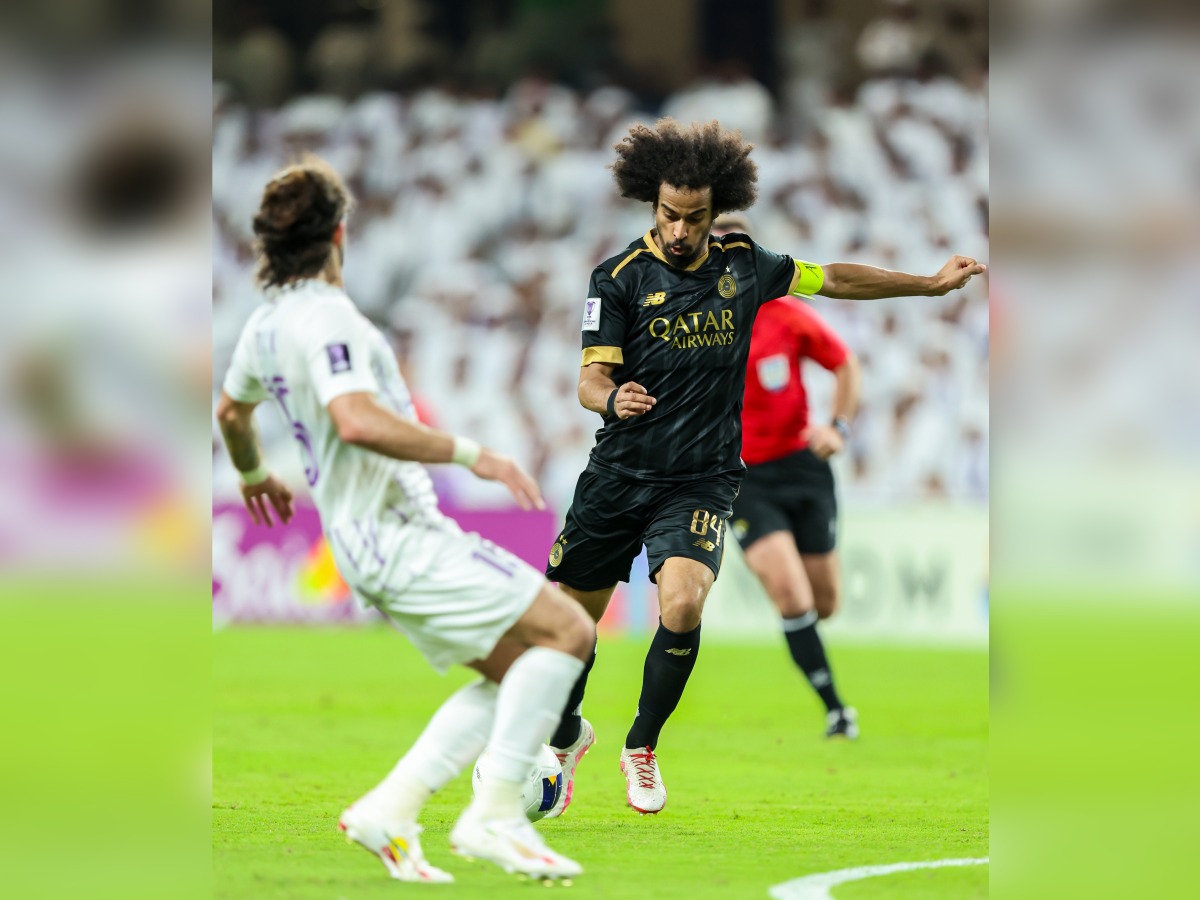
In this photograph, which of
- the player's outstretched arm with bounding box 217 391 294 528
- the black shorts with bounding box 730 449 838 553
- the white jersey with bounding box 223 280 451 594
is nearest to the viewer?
the white jersey with bounding box 223 280 451 594

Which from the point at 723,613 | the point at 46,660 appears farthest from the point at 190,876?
the point at 723,613

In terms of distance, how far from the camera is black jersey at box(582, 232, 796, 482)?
21.0 ft

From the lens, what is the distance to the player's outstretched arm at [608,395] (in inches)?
227

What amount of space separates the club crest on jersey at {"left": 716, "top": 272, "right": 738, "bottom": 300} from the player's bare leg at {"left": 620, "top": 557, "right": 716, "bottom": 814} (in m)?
1.11

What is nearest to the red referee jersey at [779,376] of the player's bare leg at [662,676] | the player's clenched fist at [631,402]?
the player's bare leg at [662,676]

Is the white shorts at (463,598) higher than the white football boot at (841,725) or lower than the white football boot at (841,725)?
higher

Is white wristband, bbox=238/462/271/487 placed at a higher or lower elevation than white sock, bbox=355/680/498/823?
higher

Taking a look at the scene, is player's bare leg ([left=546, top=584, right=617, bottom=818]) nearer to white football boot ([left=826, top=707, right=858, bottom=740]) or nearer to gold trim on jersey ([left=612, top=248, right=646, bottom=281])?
gold trim on jersey ([left=612, top=248, right=646, bottom=281])

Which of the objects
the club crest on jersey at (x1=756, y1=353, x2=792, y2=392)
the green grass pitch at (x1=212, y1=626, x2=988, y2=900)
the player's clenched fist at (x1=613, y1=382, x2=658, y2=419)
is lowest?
the green grass pitch at (x1=212, y1=626, x2=988, y2=900)

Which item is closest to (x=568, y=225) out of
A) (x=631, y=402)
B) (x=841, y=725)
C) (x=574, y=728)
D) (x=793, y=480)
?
(x=793, y=480)

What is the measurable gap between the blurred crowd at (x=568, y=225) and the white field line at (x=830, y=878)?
1161 cm

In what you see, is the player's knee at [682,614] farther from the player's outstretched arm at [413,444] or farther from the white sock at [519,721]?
the player's outstretched arm at [413,444]

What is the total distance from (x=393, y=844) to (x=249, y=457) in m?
1.45

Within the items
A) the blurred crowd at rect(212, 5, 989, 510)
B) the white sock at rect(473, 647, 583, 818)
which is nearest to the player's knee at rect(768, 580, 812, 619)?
the white sock at rect(473, 647, 583, 818)
